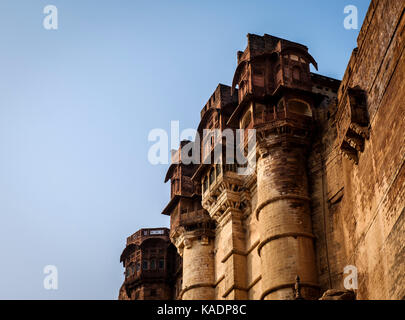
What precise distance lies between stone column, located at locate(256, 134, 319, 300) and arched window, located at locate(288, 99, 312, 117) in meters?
2.22

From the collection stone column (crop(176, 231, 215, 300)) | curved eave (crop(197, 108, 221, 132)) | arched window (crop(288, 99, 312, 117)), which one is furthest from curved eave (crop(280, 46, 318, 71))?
stone column (crop(176, 231, 215, 300))

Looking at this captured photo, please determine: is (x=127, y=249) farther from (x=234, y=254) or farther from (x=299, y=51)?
(x=299, y=51)

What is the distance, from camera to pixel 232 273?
28.3 meters

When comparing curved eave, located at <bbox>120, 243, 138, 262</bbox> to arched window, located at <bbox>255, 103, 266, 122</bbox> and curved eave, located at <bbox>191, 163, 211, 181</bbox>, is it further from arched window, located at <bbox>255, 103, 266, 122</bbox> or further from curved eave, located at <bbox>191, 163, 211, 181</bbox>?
arched window, located at <bbox>255, 103, 266, 122</bbox>

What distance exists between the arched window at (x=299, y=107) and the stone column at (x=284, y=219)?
2222 mm

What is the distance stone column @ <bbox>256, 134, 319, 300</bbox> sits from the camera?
23578mm

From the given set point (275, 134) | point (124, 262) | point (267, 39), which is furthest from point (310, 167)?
point (124, 262)

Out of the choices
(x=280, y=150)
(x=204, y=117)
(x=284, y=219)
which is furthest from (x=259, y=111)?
(x=204, y=117)

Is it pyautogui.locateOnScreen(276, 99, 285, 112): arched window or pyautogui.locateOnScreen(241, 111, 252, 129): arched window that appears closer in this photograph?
pyautogui.locateOnScreen(276, 99, 285, 112): arched window

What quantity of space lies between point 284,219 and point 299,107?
19.4 feet

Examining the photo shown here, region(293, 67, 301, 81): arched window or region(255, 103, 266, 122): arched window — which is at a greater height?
region(293, 67, 301, 81): arched window

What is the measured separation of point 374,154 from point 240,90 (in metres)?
13.0
